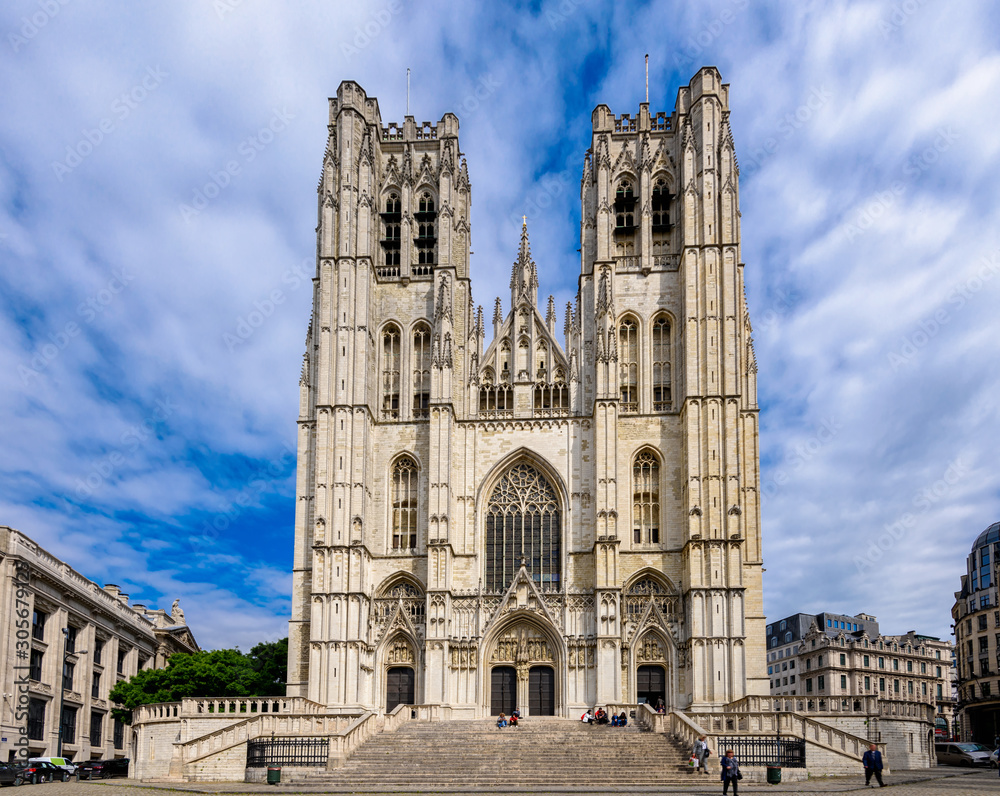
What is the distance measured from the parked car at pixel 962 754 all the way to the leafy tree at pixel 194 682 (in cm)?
3105

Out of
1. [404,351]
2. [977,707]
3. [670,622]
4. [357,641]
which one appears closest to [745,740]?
[670,622]

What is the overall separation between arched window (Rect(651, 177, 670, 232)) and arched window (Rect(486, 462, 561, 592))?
13.8m

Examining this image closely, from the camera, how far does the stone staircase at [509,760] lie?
28000 millimetres

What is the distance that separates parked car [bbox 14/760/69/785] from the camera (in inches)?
1256

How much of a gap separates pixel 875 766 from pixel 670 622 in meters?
18.1

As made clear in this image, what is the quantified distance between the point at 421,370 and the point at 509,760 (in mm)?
22144

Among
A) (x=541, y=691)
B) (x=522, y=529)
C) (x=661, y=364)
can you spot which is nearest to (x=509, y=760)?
(x=541, y=691)

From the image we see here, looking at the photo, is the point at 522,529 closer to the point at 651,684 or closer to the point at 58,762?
the point at 651,684

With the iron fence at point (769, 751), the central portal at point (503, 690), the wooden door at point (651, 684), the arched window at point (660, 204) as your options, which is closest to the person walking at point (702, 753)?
the iron fence at point (769, 751)

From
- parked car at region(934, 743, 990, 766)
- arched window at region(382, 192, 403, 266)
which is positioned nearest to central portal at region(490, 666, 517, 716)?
parked car at region(934, 743, 990, 766)

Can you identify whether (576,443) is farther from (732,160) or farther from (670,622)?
(732,160)

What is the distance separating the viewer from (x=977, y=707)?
69.7 metres

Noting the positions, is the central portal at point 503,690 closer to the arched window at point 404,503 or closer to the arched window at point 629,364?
the arched window at point 404,503

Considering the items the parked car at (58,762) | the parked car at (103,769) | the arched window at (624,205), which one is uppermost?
the arched window at (624,205)
